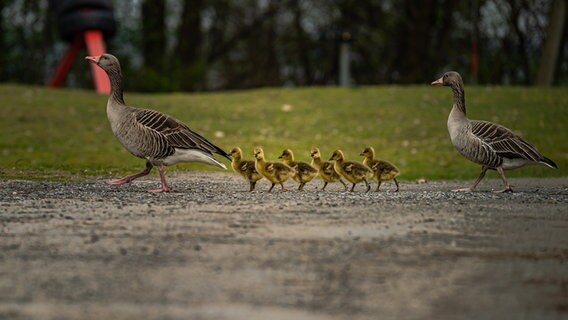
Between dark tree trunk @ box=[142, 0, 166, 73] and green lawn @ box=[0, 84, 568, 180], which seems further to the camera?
dark tree trunk @ box=[142, 0, 166, 73]

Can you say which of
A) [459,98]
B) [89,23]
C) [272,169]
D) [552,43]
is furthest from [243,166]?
[552,43]

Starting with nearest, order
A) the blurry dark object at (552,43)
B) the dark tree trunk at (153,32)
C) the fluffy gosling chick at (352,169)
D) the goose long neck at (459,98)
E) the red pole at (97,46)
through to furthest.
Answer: the fluffy gosling chick at (352,169) < the goose long neck at (459,98) < the red pole at (97,46) < the blurry dark object at (552,43) < the dark tree trunk at (153,32)

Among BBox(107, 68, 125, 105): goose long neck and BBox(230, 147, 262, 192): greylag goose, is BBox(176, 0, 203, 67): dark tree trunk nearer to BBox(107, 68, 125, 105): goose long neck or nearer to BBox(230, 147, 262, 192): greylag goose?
BBox(107, 68, 125, 105): goose long neck

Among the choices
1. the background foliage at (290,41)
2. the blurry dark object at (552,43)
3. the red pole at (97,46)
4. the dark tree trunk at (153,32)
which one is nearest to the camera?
the red pole at (97,46)

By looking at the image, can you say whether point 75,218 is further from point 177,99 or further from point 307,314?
point 177,99

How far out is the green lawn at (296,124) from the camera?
1988cm

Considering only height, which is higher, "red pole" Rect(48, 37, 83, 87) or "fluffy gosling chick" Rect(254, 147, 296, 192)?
"red pole" Rect(48, 37, 83, 87)

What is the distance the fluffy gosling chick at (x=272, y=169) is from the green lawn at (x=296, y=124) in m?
4.20

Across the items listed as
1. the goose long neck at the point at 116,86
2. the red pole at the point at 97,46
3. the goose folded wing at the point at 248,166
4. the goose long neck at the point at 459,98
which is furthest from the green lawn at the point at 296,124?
the goose long neck at the point at 459,98

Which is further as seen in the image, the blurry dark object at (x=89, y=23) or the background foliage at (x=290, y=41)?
the background foliage at (x=290, y=41)

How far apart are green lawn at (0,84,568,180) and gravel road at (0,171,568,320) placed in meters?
5.80

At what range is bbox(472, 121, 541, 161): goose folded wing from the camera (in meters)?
13.7

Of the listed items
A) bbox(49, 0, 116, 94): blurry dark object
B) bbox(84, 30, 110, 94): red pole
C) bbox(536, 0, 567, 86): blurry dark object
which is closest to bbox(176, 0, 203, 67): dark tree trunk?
bbox(49, 0, 116, 94): blurry dark object

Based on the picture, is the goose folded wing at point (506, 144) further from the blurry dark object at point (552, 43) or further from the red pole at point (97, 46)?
the blurry dark object at point (552, 43)
